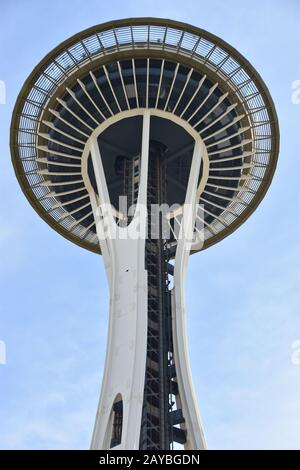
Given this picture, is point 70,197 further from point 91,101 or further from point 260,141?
point 260,141

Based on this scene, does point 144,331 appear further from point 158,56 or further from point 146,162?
point 158,56

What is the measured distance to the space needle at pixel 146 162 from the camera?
112 ft

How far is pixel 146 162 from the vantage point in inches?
1593

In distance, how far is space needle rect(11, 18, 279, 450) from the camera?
112 ft

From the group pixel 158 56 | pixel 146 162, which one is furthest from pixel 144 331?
pixel 158 56

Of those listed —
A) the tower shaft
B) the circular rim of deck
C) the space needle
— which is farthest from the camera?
the circular rim of deck

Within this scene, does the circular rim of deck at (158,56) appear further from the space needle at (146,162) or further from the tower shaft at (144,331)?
the tower shaft at (144,331)

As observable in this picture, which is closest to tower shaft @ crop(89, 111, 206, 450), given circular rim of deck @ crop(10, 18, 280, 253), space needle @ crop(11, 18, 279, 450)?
space needle @ crop(11, 18, 279, 450)

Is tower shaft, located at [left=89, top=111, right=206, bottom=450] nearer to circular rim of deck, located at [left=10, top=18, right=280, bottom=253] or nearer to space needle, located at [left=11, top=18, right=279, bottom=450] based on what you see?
space needle, located at [left=11, top=18, right=279, bottom=450]

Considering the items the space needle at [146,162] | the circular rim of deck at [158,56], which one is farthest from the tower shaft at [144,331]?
the circular rim of deck at [158,56]

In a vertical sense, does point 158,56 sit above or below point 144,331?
above

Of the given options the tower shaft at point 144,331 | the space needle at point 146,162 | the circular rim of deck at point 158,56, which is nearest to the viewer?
the tower shaft at point 144,331
